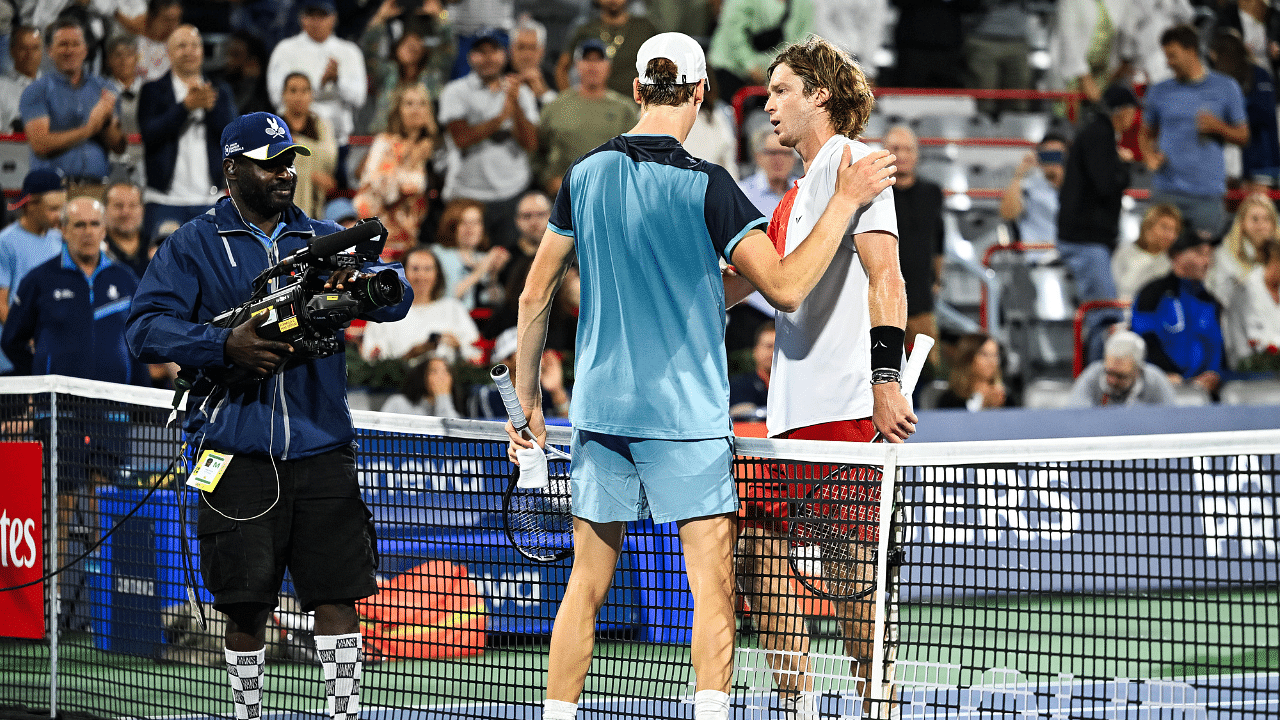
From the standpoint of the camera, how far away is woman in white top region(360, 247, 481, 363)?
11125 mm

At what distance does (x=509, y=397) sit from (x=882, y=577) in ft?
4.47

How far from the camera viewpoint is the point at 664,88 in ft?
15.8

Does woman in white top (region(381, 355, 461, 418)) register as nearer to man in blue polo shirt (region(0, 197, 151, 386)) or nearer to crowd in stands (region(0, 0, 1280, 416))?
crowd in stands (region(0, 0, 1280, 416))

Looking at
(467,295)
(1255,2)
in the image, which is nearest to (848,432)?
(467,295)

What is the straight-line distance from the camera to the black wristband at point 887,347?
195 inches

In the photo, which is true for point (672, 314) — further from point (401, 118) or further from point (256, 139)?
point (401, 118)

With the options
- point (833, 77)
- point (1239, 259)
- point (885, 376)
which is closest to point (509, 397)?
point (885, 376)

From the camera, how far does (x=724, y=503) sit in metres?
4.81

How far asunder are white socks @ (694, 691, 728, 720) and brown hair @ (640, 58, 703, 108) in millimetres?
1868

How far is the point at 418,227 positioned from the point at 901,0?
564 cm

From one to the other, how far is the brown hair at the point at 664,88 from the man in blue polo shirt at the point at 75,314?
590cm

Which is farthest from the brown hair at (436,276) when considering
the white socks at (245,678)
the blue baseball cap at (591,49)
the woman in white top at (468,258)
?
the white socks at (245,678)

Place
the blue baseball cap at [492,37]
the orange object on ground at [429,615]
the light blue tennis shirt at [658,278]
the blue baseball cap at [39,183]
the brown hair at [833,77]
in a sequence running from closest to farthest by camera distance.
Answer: the light blue tennis shirt at [658,278] → the brown hair at [833,77] → the orange object on ground at [429,615] → the blue baseball cap at [39,183] → the blue baseball cap at [492,37]

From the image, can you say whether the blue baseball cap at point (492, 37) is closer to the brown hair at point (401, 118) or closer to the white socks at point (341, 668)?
the brown hair at point (401, 118)
